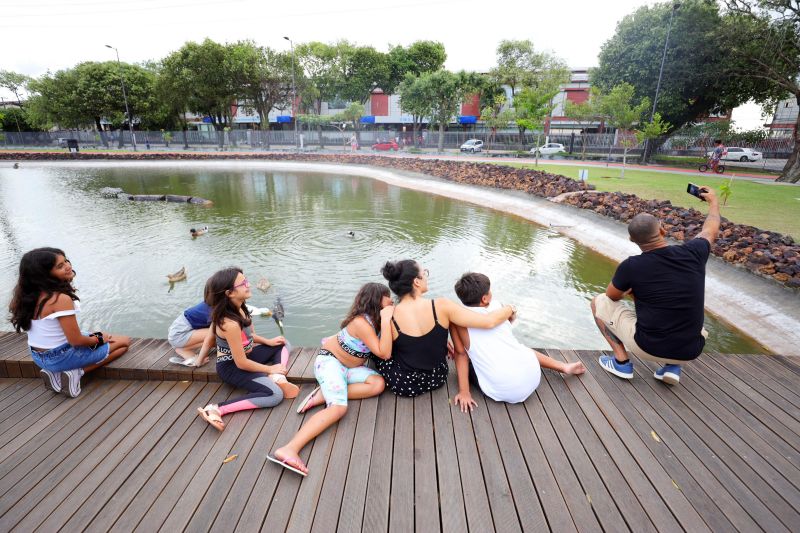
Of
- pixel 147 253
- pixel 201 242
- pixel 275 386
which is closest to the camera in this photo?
pixel 275 386

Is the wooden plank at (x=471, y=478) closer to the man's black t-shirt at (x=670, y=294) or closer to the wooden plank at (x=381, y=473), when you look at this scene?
the wooden plank at (x=381, y=473)

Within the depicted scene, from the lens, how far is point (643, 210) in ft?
38.6

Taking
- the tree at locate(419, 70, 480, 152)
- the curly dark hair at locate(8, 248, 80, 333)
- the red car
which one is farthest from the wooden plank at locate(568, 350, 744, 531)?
A: the red car

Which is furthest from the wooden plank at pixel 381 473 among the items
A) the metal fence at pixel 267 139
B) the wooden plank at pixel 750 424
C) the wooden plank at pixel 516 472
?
the metal fence at pixel 267 139

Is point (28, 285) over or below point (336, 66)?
below

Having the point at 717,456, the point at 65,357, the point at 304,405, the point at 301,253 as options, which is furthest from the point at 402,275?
the point at 301,253

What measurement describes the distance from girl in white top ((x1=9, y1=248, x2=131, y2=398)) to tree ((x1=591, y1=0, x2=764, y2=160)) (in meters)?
29.5

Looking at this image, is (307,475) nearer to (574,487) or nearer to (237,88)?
(574,487)

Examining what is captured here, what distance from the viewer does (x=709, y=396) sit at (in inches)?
139

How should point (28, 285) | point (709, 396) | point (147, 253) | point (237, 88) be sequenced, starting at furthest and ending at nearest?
1. point (237, 88)
2. point (147, 253)
3. point (709, 396)
4. point (28, 285)

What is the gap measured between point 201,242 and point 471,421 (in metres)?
10.2

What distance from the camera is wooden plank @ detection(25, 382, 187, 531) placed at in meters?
2.33

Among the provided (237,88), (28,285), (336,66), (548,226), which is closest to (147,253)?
(28,285)

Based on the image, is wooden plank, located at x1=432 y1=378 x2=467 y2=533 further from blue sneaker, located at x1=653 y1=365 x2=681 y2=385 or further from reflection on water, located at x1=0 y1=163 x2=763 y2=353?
reflection on water, located at x1=0 y1=163 x2=763 y2=353
